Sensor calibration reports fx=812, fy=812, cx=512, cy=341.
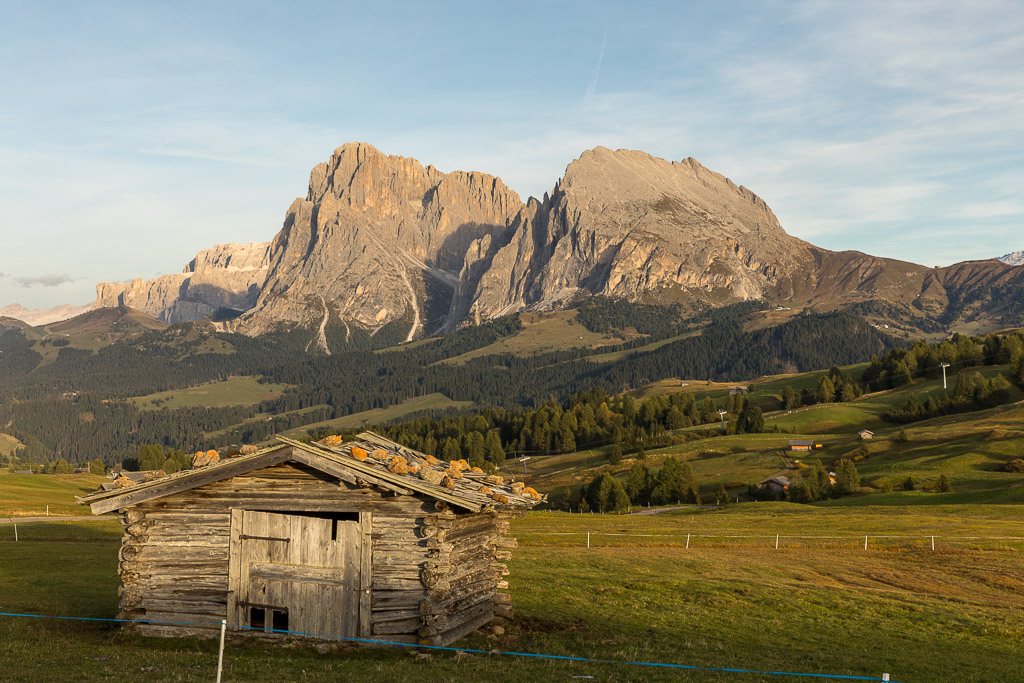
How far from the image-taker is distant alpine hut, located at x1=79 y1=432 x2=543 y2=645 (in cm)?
2334

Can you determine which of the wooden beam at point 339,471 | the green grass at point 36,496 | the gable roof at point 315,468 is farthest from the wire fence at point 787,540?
the green grass at point 36,496

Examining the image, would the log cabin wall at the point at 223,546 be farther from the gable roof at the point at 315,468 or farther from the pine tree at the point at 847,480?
the pine tree at the point at 847,480

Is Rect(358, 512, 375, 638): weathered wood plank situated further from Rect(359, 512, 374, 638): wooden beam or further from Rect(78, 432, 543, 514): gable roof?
Rect(78, 432, 543, 514): gable roof

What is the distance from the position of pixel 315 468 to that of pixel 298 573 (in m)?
3.13

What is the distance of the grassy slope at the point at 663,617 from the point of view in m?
20.8

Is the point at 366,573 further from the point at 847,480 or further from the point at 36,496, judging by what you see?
the point at 847,480

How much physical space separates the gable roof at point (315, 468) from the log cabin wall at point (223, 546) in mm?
545

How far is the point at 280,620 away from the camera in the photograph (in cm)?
2412

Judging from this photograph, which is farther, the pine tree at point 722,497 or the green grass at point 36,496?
the pine tree at point 722,497

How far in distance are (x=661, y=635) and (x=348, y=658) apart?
34.7 ft

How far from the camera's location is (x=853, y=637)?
92.1 ft

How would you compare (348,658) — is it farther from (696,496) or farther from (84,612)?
(696,496)

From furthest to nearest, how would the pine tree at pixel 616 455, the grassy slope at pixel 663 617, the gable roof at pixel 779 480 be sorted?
the pine tree at pixel 616 455 < the gable roof at pixel 779 480 < the grassy slope at pixel 663 617

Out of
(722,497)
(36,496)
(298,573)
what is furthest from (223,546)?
(722,497)
